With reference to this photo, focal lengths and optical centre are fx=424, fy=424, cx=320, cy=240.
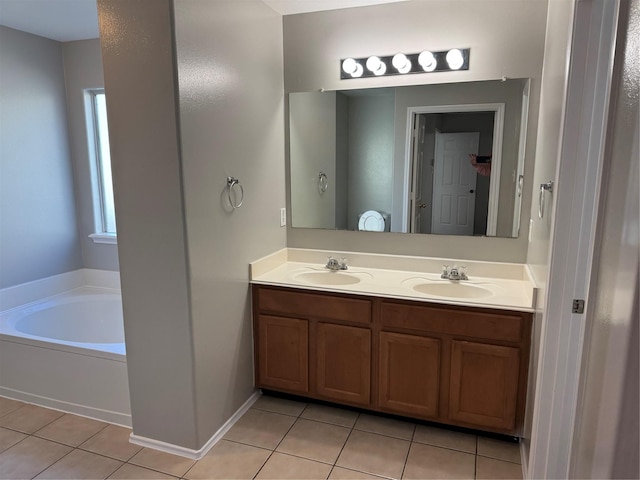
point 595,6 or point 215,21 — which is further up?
point 215,21

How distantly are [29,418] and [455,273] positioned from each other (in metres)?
2.61

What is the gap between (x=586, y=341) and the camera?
1119mm

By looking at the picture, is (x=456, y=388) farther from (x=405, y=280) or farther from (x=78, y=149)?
(x=78, y=149)

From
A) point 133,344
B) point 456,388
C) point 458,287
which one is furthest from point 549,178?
point 133,344

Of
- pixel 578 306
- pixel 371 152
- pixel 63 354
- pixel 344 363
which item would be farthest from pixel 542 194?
pixel 63 354

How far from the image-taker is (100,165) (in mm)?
3451

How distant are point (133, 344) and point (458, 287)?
5.85ft

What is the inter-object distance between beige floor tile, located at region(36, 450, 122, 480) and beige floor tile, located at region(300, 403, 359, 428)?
40.4 inches

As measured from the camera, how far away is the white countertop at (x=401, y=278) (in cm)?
216

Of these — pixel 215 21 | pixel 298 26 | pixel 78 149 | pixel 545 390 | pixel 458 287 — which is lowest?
pixel 545 390

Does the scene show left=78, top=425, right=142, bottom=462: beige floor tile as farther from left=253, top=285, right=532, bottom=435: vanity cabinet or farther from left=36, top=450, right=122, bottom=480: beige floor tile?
left=253, top=285, right=532, bottom=435: vanity cabinet

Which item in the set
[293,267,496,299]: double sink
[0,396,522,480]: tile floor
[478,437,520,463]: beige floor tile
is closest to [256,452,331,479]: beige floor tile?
[0,396,522,480]: tile floor

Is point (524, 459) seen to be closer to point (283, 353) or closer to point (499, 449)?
point (499, 449)

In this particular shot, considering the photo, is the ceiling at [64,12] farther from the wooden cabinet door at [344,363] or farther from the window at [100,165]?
the wooden cabinet door at [344,363]
